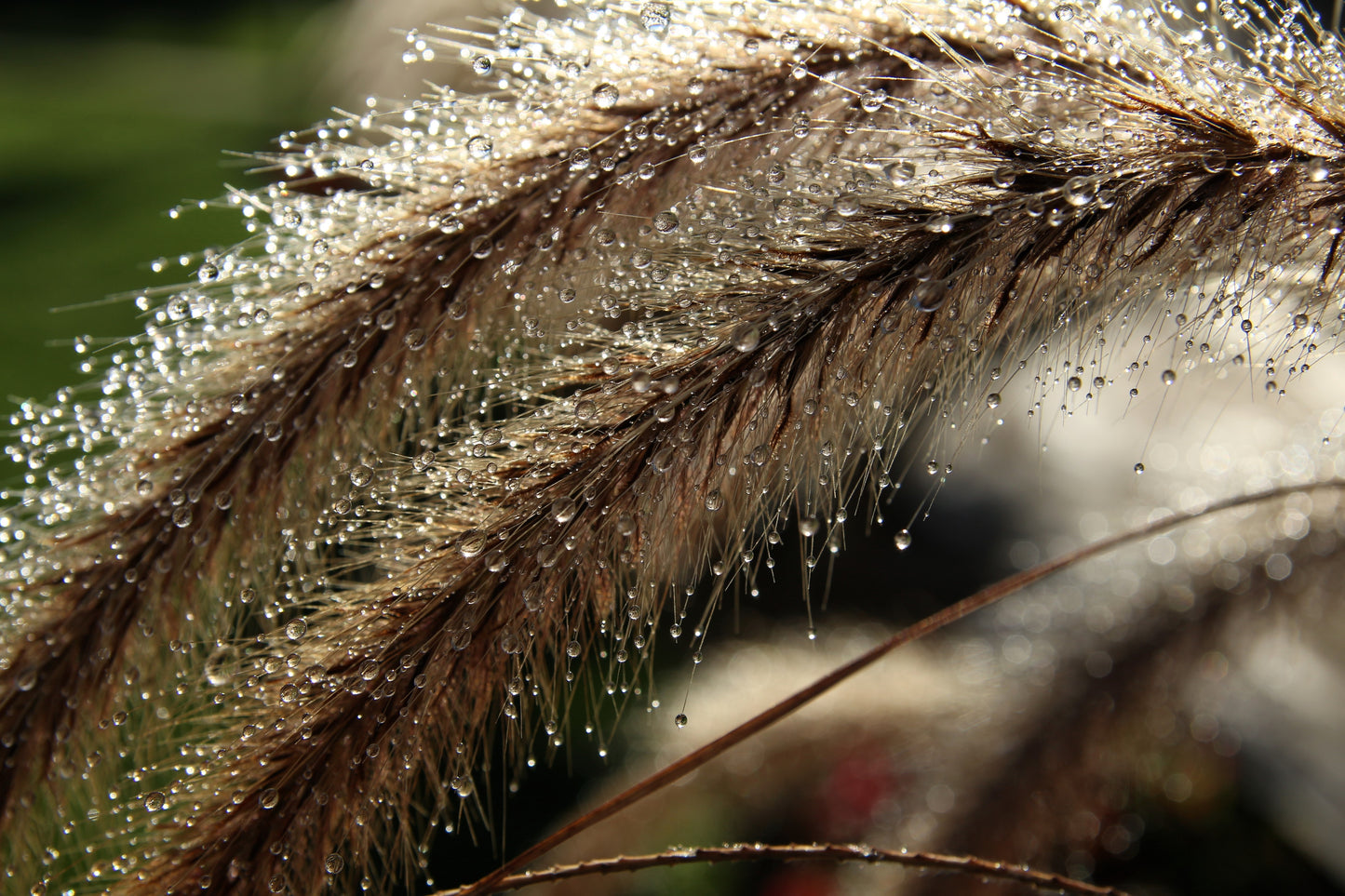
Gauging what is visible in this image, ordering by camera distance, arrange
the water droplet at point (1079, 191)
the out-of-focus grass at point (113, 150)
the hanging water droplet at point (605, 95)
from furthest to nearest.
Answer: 1. the out-of-focus grass at point (113, 150)
2. the hanging water droplet at point (605, 95)
3. the water droplet at point (1079, 191)

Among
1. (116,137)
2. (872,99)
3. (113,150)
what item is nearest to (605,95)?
(872,99)

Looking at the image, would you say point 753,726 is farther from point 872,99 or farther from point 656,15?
point 656,15

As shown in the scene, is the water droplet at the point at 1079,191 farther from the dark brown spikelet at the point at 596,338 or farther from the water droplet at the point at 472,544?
the water droplet at the point at 472,544

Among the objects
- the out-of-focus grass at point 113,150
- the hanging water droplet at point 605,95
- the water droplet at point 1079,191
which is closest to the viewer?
the water droplet at point 1079,191

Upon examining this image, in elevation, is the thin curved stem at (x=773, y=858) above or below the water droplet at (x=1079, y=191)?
below

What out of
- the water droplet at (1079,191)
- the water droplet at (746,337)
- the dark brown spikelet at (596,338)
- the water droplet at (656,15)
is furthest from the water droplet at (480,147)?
the water droplet at (1079,191)
